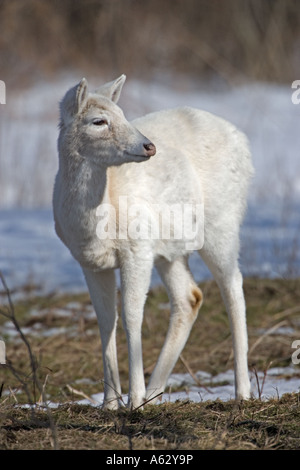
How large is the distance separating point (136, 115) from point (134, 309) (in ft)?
33.5

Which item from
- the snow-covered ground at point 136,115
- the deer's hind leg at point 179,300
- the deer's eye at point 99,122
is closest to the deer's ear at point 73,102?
the deer's eye at point 99,122

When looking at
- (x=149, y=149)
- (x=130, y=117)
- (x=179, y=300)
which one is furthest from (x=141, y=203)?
(x=130, y=117)

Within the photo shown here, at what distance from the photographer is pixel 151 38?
18.6 meters

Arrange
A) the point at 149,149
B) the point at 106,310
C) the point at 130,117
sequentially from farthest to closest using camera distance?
the point at 130,117, the point at 106,310, the point at 149,149

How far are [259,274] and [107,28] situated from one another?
11687 millimetres

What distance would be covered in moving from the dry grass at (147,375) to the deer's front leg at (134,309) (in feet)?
0.72

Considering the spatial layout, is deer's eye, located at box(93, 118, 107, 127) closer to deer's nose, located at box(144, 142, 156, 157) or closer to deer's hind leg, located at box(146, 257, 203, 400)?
deer's nose, located at box(144, 142, 156, 157)

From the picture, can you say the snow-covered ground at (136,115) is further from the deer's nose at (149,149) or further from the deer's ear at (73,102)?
the deer's ear at (73,102)

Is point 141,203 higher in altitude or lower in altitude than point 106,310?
higher

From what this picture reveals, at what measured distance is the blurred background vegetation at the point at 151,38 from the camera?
1784 centimetres

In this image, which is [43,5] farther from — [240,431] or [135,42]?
[240,431]

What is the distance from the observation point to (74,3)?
1917 centimetres

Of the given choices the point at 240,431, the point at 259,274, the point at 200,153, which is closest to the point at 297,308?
the point at 259,274

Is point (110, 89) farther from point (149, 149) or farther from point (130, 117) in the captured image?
point (130, 117)
